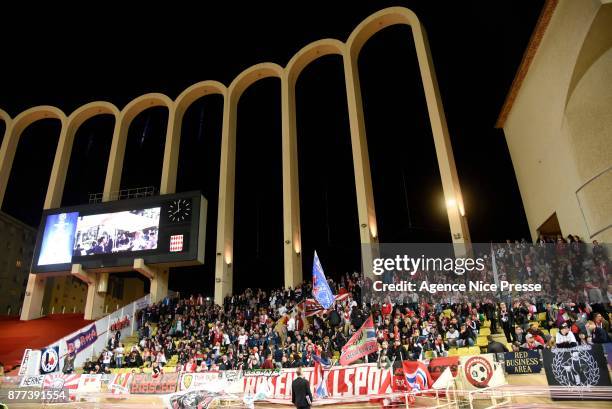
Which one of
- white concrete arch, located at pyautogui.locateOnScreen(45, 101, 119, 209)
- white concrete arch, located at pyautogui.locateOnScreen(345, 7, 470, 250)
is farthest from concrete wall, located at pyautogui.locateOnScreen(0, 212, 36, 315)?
white concrete arch, located at pyautogui.locateOnScreen(345, 7, 470, 250)

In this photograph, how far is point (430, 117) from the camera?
22031 millimetres

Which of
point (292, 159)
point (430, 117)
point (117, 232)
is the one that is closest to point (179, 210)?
point (117, 232)

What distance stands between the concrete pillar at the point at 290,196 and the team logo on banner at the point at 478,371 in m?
13.6

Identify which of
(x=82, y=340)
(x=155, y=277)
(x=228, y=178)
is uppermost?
(x=228, y=178)

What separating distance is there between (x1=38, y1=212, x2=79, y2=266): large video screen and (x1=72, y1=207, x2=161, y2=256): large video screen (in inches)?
17.1

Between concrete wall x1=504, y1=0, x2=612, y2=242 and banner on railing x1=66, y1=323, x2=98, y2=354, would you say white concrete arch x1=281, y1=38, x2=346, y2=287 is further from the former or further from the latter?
concrete wall x1=504, y1=0, x2=612, y2=242

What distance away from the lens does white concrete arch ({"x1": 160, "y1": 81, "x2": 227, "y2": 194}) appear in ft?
92.0

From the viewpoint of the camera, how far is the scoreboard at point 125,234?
80.7 feet

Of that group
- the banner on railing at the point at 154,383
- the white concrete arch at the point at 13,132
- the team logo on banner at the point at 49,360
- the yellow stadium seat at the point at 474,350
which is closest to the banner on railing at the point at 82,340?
the team logo on banner at the point at 49,360

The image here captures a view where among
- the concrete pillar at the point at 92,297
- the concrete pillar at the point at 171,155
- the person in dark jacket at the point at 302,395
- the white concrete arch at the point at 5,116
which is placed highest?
the white concrete arch at the point at 5,116

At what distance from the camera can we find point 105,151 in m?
35.6

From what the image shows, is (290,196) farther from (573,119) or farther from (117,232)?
(573,119)

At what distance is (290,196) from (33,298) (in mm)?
17955

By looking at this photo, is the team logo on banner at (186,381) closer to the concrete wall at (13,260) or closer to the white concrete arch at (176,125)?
the white concrete arch at (176,125)
